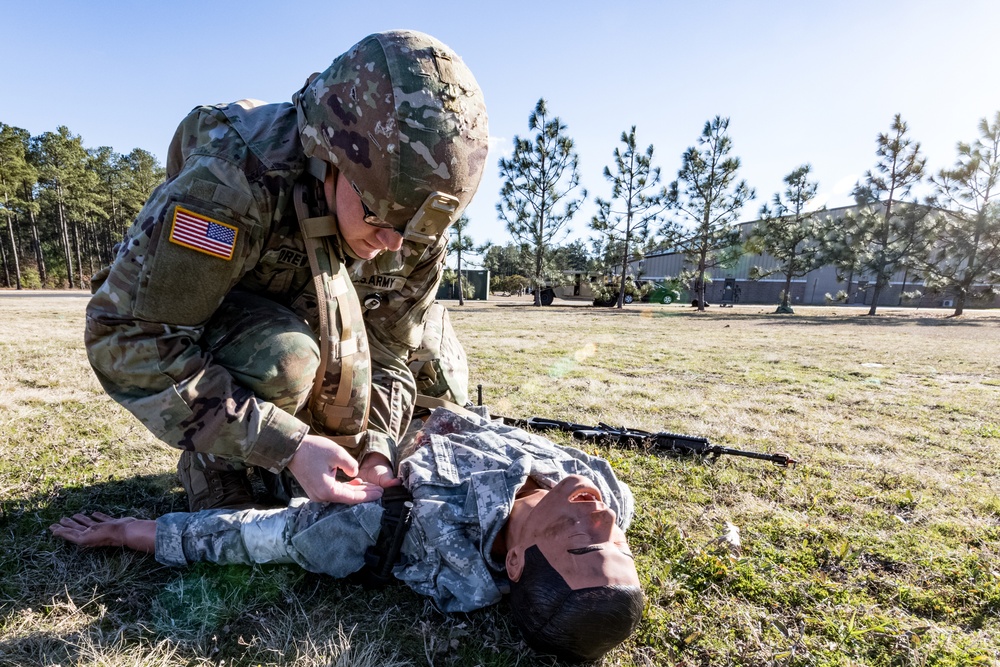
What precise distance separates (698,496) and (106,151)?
45318 mm

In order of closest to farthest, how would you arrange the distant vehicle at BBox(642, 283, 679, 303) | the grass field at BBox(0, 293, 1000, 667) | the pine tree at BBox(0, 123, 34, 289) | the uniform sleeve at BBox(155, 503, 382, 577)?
the grass field at BBox(0, 293, 1000, 667)
the uniform sleeve at BBox(155, 503, 382, 577)
the pine tree at BBox(0, 123, 34, 289)
the distant vehicle at BBox(642, 283, 679, 303)

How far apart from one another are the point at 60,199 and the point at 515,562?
39.1m

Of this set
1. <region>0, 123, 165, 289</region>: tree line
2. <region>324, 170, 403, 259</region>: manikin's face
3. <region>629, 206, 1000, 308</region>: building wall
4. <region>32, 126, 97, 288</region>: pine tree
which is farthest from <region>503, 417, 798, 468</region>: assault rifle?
<region>629, 206, 1000, 308</region>: building wall

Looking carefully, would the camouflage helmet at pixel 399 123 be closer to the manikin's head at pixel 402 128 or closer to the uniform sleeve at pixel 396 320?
the manikin's head at pixel 402 128

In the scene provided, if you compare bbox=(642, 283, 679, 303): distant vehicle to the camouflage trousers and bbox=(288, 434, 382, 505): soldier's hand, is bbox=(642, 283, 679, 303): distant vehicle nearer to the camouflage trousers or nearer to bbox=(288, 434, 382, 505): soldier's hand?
the camouflage trousers

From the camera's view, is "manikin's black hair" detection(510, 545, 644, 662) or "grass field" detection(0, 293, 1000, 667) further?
"grass field" detection(0, 293, 1000, 667)

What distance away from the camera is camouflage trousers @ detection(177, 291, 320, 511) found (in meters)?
1.74

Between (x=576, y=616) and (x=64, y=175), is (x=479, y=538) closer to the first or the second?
(x=576, y=616)

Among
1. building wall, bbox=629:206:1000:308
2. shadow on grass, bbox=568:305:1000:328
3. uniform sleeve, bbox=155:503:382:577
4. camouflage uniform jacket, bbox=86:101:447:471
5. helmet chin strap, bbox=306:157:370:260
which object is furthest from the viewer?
building wall, bbox=629:206:1000:308

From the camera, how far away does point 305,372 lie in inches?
71.4

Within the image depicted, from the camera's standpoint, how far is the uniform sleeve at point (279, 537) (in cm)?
161

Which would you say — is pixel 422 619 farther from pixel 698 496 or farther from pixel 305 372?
pixel 698 496

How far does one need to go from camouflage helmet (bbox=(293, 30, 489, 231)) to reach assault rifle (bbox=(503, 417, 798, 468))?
75.7 inches

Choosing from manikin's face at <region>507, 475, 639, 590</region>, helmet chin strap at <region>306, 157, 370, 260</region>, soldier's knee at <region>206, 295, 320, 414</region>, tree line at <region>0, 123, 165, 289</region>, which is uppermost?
tree line at <region>0, 123, 165, 289</region>
